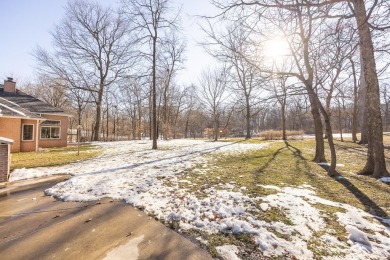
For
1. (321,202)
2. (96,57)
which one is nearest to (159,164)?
(321,202)

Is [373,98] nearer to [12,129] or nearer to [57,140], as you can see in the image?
[12,129]

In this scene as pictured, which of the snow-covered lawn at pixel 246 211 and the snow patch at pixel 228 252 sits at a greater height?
the snow-covered lawn at pixel 246 211

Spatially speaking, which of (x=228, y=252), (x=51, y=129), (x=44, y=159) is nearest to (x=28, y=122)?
(x=51, y=129)

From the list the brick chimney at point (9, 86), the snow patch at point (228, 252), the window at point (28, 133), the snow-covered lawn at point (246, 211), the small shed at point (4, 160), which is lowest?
the snow patch at point (228, 252)

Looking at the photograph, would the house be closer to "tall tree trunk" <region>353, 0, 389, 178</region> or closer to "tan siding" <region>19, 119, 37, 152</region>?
"tan siding" <region>19, 119, 37, 152</region>

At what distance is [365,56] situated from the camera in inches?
260

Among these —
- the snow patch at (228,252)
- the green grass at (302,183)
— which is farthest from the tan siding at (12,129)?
the snow patch at (228,252)

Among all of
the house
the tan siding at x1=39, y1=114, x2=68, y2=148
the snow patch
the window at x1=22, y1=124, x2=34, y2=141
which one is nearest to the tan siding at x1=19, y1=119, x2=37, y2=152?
the house

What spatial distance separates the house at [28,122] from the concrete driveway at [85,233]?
1205 centimetres

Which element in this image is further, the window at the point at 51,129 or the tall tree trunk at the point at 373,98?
the window at the point at 51,129

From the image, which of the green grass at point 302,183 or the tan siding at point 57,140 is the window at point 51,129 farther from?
the green grass at point 302,183

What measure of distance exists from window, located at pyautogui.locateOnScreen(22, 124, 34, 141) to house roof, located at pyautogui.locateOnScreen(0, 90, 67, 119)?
31.6 inches

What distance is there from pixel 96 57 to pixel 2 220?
24109 mm

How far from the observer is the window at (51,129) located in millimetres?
17928
